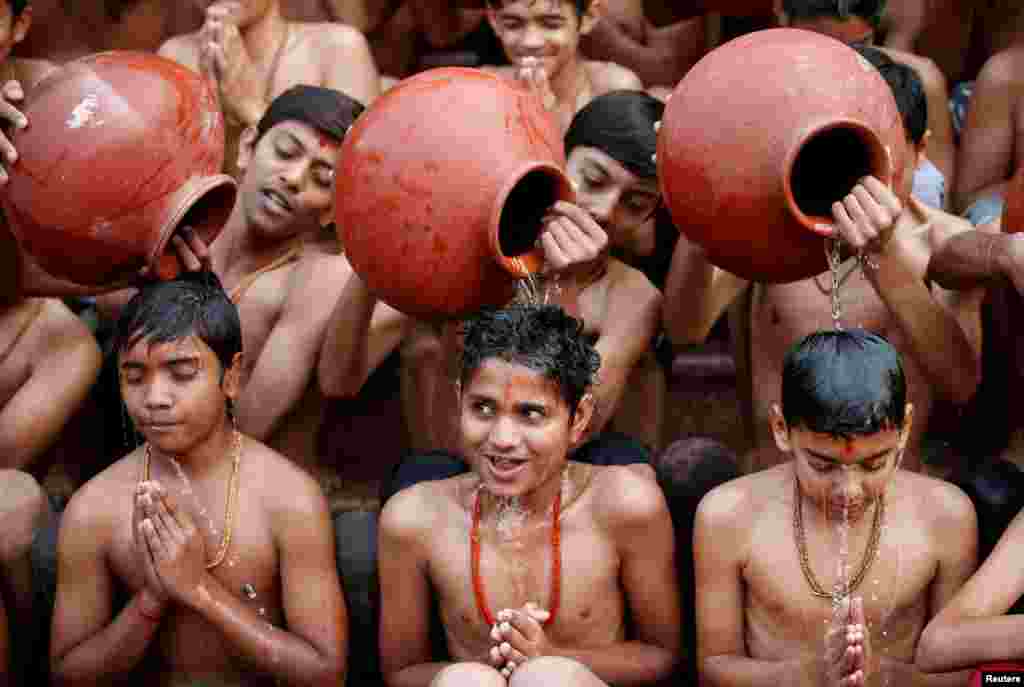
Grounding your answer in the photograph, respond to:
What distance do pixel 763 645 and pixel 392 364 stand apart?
1.10 meters

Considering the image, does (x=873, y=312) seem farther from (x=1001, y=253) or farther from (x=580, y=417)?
(x=580, y=417)

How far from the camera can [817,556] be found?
3062mm

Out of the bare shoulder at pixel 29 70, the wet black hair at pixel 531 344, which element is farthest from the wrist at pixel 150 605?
the bare shoulder at pixel 29 70

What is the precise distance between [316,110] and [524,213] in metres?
0.77

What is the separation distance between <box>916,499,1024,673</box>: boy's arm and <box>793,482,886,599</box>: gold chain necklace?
0.14 metres

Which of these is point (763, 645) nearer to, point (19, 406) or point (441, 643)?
point (441, 643)

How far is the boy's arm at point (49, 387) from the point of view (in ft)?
11.7

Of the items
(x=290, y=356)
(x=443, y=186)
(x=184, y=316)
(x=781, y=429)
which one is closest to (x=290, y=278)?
(x=290, y=356)

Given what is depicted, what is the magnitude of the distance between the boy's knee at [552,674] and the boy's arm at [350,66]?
5.59ft

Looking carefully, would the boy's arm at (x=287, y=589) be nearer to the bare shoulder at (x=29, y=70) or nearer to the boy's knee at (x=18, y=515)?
the boy's knee at (x=18, y=515)

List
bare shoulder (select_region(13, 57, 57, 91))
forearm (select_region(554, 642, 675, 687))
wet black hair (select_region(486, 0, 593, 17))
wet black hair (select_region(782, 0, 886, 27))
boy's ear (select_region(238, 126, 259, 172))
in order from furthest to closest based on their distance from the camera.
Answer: bare shoulder (select_region(13, 57, 57, 91)) < wet black hair (select_region(486, 0, 593, 17)) < boy's ear (select_region(238, 126, 259, 172)) < wet black hair (select_region(782, 0, 886, 27)) < forearm (select_region(554, 642, 675, 687))

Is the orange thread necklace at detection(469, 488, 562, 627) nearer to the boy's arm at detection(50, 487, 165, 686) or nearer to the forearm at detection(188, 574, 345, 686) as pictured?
the forearm at detection(188, 574, 345, 686)

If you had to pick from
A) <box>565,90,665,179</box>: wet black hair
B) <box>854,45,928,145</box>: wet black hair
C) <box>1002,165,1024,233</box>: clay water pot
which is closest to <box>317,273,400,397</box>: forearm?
<box>565,90,665,179</box>: wet black hair

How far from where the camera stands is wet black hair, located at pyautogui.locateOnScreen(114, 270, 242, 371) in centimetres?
316
